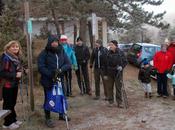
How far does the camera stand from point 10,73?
8.78m

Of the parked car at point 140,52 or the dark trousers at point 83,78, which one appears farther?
the parked car at point 140,52

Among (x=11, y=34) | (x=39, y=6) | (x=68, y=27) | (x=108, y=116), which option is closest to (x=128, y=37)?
(x=68, y=27)

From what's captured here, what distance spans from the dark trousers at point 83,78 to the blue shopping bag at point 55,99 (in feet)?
14.0

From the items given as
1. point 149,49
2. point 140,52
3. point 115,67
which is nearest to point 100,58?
point 115,67

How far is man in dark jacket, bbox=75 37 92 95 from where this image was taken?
13422mm

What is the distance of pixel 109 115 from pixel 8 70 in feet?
11.0

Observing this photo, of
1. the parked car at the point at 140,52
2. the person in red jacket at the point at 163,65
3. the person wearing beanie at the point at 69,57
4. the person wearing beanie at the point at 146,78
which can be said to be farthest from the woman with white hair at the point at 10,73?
the parked car at the point at 140,52

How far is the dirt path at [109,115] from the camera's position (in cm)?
969

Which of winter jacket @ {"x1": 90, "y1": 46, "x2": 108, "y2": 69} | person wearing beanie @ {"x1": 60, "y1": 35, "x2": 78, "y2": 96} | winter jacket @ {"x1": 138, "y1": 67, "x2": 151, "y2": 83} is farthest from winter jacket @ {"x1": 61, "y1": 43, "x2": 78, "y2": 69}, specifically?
winter jacket @ {"x1": 138, "y1": 67, "x2": 151, "y2": 83}

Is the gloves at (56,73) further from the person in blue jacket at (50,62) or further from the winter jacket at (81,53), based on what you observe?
the winter jacket at (81,53)

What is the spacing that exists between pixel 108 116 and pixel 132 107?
5.10 feet

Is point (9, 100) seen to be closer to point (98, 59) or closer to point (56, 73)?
point (56, 73)

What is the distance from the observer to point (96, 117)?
10.7 meters

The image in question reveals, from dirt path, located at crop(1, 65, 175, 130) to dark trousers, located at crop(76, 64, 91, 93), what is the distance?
13.1 inches
